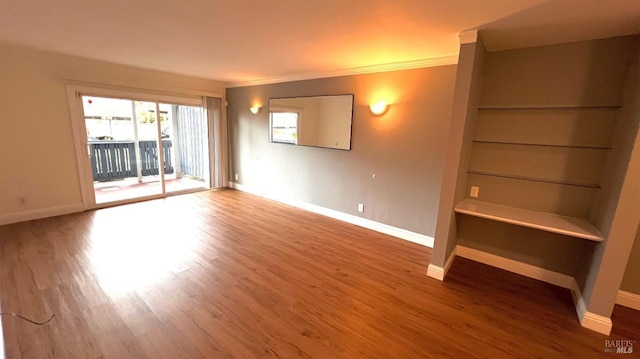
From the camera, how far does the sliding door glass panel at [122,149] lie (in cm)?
530

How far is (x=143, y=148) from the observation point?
638 cm

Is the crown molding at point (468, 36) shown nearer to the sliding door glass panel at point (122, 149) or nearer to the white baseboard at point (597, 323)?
the white baseboard at point (597, 323)

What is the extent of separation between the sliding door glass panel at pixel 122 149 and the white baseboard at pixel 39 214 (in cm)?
76

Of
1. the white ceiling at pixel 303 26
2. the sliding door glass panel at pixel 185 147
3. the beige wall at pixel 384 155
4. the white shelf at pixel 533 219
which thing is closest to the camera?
the white ceiling at pixel 303 26

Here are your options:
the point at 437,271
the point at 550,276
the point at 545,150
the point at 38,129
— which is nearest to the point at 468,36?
the point at 545,150

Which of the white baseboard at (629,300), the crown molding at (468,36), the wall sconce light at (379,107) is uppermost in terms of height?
the crown molding at (468,36)

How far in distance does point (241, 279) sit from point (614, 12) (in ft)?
12.0

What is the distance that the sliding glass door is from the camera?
5.20 m

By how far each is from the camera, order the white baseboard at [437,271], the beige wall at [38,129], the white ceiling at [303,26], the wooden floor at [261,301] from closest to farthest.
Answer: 1. the wooden floor at [261,301]
2. the white ceiling at [303,26]
3. the white baseboard at [437,271]
4. the beige wall at [38,129]

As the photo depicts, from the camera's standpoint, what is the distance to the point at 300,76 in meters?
4.55

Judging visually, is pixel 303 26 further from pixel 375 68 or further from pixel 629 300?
pixel 629 300

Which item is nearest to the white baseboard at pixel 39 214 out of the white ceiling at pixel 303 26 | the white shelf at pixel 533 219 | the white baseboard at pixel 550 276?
the white ceiling at pixel 303 26

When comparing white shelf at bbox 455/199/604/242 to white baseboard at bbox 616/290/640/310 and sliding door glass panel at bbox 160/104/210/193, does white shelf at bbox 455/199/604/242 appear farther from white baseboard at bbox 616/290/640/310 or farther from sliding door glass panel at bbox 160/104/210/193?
sliding door glass panel at bbox 160/104/210/193

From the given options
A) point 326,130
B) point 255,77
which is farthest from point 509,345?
point 255,77
